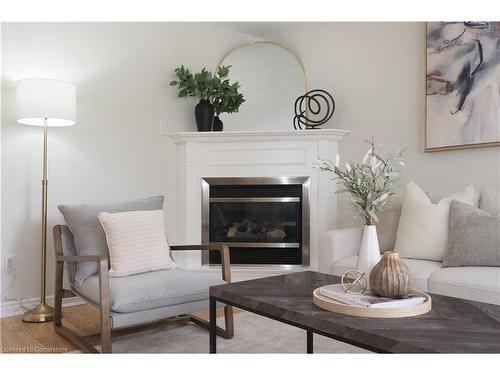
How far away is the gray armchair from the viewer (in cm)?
219

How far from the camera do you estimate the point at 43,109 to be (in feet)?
9.70

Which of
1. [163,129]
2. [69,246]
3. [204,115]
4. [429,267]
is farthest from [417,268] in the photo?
[163,129]

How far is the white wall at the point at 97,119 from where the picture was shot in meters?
3.28

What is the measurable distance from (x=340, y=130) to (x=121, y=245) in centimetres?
206

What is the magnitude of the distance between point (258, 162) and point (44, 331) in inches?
78.9

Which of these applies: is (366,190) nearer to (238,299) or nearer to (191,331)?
(238,299)

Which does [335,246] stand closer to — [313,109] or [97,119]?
[313,109]

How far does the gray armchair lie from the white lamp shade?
0.76m

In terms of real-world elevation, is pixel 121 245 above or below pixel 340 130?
below

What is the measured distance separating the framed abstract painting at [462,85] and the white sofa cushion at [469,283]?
1.05 metres

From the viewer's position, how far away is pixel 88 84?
3592mm

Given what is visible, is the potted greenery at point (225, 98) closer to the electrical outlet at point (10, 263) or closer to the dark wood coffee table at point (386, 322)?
the electrical outlet at point (10, 263)

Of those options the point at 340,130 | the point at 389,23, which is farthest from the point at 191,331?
the point at 389,23
